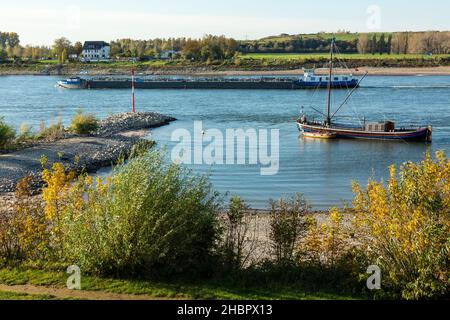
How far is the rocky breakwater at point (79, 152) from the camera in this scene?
24.0 metres

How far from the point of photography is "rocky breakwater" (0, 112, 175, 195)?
24031 millimetres

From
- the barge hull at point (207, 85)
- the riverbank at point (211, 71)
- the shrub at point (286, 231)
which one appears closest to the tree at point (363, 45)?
the riverbank at point (211, 71)

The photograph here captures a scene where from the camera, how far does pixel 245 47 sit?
158 metres

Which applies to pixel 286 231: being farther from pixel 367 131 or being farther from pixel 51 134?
pixel 367 131

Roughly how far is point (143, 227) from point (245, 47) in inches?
5990

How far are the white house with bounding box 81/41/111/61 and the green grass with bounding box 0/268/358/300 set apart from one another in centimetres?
14108

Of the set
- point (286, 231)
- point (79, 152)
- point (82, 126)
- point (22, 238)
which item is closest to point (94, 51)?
point (82, 126)

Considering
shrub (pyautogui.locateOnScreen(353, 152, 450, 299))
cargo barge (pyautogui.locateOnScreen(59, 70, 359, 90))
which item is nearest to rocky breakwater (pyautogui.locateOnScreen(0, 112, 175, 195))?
shrub (pyautogui.locateOnScreen(353, 152, 450, 299))

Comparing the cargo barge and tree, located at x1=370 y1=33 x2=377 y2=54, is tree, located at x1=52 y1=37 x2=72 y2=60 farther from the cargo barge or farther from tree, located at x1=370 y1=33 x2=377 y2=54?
tree, located at x1=370 y1=33 x2=377 y2=54

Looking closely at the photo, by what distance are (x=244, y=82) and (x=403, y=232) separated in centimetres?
7475

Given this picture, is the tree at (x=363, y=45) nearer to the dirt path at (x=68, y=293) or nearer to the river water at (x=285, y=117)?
the river water at (x=285, y=117)

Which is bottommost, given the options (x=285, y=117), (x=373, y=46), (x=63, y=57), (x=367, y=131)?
(x=285, y=117)

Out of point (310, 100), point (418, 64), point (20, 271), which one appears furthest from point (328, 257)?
point (418, 64)

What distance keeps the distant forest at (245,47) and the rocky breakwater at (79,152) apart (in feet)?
296
